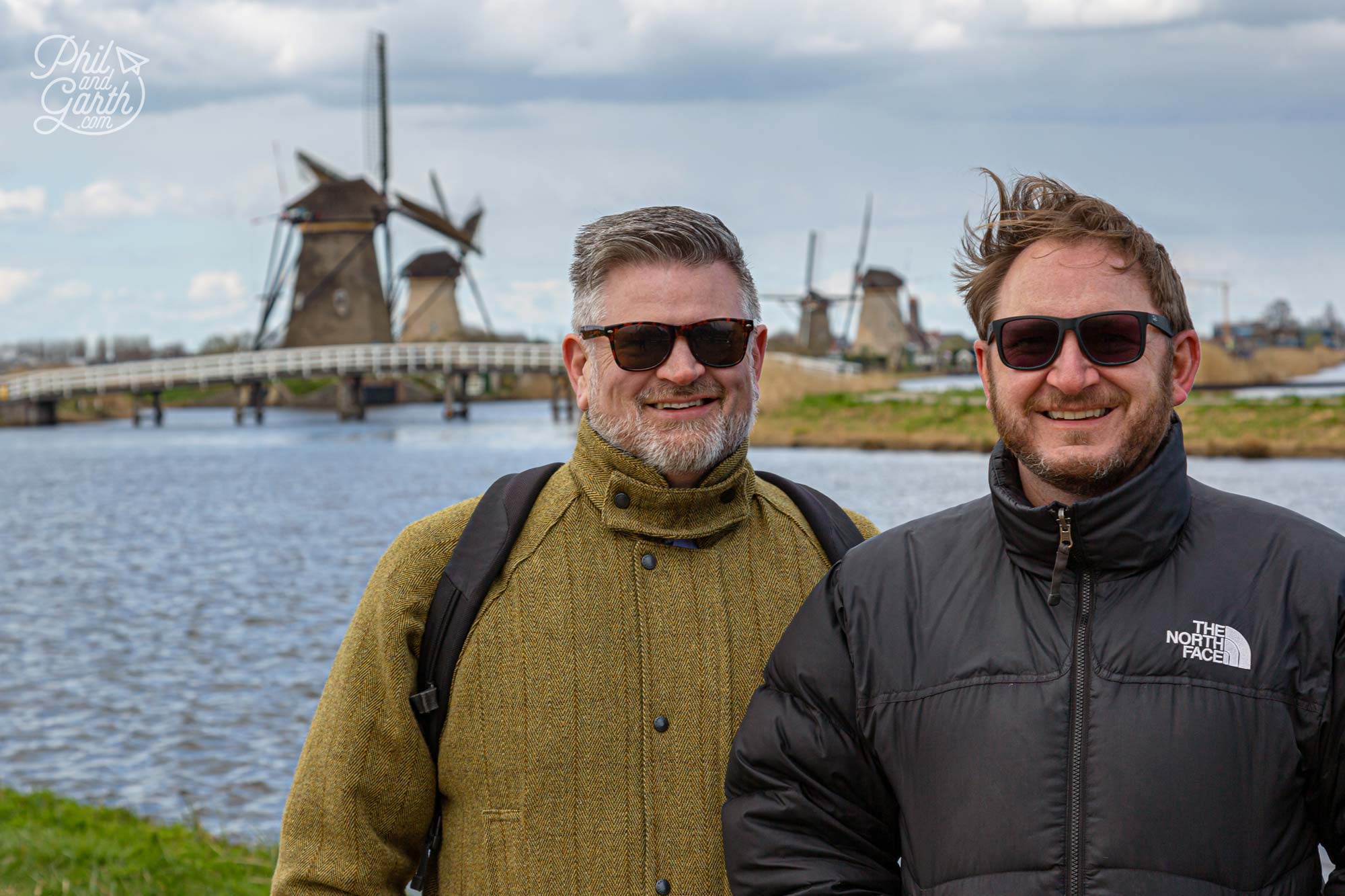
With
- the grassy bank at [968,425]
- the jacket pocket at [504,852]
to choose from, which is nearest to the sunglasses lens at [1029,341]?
the jacket pocket at [504,852]

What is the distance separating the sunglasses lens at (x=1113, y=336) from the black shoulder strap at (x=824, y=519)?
2.19ft

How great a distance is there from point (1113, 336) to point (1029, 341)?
0.40 ft

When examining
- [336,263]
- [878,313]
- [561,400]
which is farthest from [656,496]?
[878,313]

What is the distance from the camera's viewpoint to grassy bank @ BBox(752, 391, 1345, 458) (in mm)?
27406

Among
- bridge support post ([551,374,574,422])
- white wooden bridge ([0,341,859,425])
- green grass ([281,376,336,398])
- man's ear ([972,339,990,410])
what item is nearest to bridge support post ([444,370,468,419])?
white wooden bridge ([0,341,859,425])

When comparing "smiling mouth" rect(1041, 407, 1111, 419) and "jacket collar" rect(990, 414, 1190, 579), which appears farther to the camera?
"smiling mouth" rect(1041, 407, 1111, 419)

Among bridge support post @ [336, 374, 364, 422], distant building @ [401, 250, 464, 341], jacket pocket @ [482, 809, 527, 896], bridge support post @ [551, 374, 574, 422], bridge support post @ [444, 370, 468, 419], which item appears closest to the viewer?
jacket pocket @ [482, 809, 527, 896]

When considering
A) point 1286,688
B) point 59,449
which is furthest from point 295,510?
point 1286,688

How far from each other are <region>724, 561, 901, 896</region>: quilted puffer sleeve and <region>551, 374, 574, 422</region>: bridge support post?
138ft

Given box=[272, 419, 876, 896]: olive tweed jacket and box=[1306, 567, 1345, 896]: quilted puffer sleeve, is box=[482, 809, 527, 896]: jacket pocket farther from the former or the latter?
box=[1306, 567, 1345, 896]: quilted puffer sleeve

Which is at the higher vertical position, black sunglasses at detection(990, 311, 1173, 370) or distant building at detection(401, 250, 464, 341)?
distant building at detection(401, 250, 464, 341)

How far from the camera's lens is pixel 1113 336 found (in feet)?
6.64

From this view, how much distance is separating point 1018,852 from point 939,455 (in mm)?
29295

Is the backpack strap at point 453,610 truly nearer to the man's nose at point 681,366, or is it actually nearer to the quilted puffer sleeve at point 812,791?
the man's nose at point 681,366
